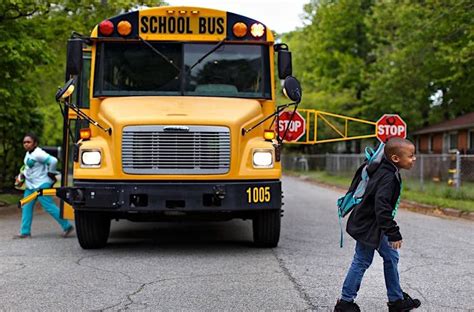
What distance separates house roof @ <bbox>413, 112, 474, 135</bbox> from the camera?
101ft

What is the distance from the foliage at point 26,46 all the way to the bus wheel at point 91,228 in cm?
514

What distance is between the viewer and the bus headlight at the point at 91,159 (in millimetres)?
7527

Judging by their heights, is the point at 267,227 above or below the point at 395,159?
below

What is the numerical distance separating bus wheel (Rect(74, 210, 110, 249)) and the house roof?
24944 mm

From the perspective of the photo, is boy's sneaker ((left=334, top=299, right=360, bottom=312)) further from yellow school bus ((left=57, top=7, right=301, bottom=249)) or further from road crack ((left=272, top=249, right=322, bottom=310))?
yellow school bus ((left=57, top=7, right=301, bottom=249))

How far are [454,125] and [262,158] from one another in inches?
1057

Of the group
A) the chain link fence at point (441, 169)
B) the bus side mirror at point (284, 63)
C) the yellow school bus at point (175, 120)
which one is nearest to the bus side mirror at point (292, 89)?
the yellow school bus at point (175, 120)

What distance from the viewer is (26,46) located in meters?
12.2

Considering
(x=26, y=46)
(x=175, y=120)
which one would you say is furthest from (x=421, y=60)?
(x=175, y=120)

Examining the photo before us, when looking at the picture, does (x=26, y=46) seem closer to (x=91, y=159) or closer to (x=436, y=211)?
(x=91, y=159)

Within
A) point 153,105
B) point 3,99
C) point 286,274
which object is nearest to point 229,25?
point 153,105

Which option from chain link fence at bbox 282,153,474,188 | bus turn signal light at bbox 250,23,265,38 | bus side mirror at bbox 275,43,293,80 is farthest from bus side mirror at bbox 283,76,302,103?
chain link fence at bbox 282,153,474,188

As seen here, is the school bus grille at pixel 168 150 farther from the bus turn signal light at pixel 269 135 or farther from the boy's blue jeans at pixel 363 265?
the boy's blue jeans at pixel 363 265

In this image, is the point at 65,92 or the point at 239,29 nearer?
the point at 65,92
